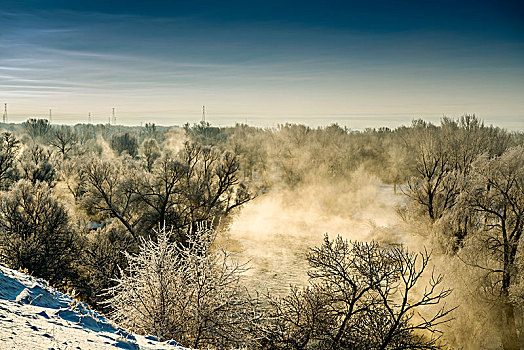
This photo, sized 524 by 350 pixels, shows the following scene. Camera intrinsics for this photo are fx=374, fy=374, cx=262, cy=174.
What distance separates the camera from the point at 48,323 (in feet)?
22.1

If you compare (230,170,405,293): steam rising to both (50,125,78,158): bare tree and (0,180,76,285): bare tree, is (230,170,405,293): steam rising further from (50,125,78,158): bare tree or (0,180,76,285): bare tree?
(50,125,78,158): bare tree

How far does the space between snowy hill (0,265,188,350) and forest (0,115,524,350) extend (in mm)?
→ 2629

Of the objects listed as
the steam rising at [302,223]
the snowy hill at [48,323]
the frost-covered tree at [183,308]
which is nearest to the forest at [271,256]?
the frost-covered tree at [183,308]

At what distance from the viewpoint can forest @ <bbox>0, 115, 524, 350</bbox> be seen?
36.2 feet

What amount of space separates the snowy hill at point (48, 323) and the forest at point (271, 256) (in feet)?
8.62

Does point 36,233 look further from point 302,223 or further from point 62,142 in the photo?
point 62,142

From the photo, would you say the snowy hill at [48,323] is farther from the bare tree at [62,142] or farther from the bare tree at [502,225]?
the bare tree at [62,142]

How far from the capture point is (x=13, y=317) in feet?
21.5

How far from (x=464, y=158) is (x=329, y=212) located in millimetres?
18869

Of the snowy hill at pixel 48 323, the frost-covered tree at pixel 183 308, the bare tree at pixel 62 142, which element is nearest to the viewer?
the snowy hill at pixel 48 323

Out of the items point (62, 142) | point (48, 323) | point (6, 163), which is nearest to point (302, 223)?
point (6, 163)

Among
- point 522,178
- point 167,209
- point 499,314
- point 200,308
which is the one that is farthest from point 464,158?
point 200,308

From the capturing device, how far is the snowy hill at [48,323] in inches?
229

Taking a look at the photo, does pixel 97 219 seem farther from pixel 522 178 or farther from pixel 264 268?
pixel 522 178
